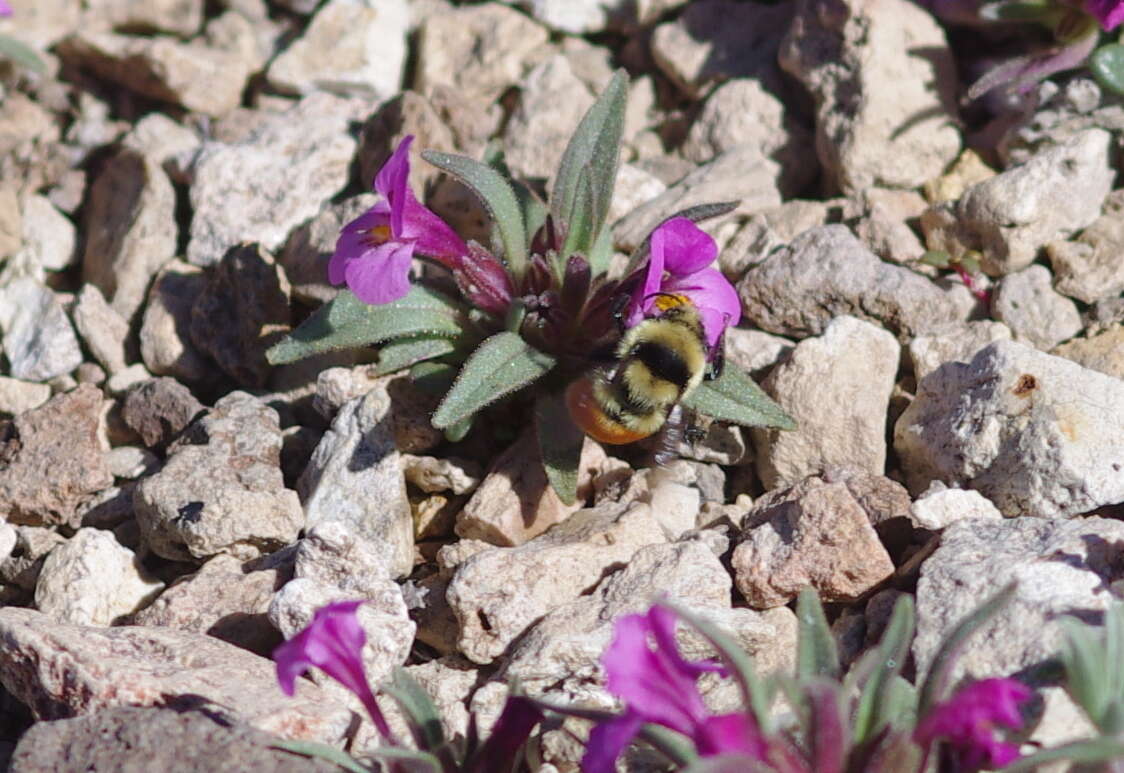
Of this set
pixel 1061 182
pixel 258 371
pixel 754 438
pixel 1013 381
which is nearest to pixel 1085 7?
pixel 1061 182

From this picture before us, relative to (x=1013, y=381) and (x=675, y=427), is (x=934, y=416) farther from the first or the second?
(x=675, y=427)

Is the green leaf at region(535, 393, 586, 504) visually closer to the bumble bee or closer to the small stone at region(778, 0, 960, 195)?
the bumble bee

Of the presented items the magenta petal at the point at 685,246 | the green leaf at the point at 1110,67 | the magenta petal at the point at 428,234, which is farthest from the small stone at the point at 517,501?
the green leaf at the point at 1110,67

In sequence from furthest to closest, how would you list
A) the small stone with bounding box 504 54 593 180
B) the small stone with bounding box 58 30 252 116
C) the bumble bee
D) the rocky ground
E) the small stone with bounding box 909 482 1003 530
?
the small stone with bounding box 58 30 252 116, the small stone with bounding box 504 54 593 180, the small stone with bounding box 909 482 1003 530, the bumble bee, the rocky ground

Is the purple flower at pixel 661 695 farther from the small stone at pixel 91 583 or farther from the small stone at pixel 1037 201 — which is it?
the small stone at pixel 1037 201

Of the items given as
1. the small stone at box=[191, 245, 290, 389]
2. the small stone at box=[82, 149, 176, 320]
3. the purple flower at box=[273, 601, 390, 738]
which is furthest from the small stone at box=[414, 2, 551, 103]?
the purple flower at box=[273, 601, 390, 738]

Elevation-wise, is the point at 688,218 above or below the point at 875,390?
above
